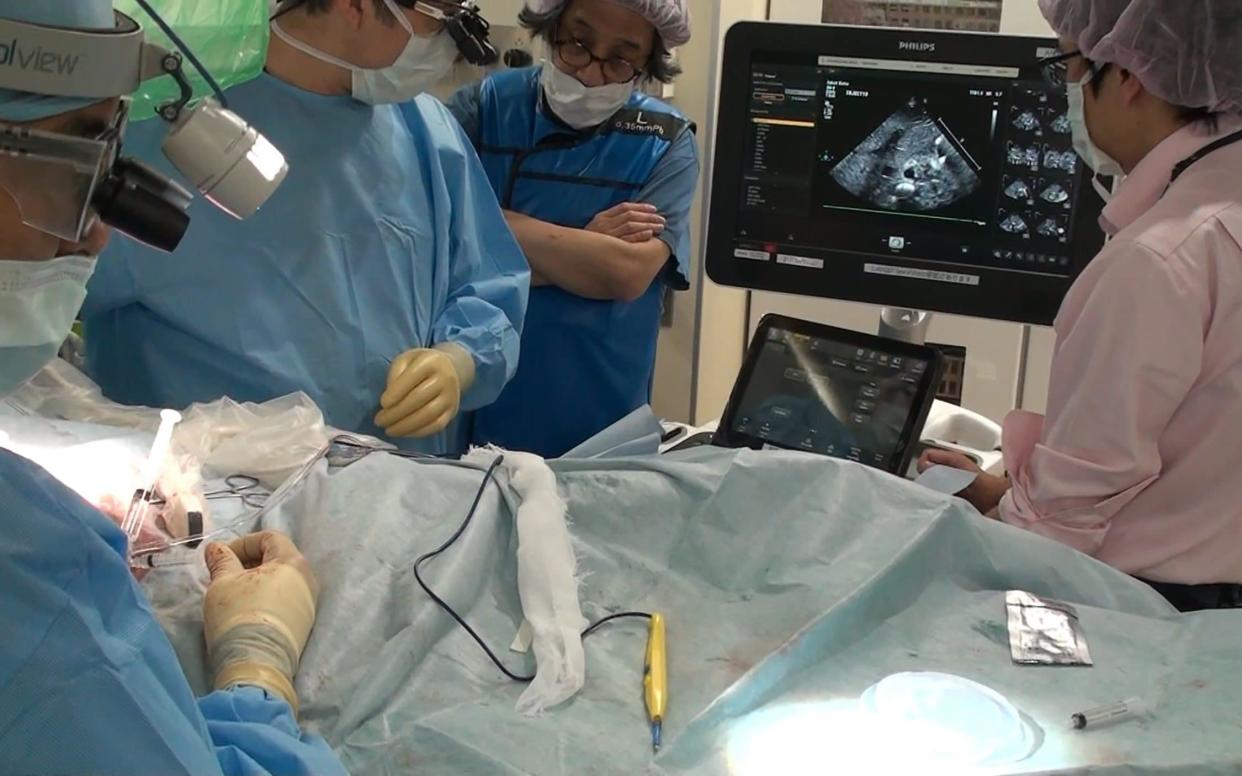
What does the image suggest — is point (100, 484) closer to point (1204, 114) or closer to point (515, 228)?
point (515, 228)

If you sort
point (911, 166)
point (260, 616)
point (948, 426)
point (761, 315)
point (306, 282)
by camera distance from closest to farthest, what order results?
point (260, 616) → point (306, 282) → point (911, 166) → point (948, 426) → point (761, 315)

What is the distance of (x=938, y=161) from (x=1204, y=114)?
0.41m

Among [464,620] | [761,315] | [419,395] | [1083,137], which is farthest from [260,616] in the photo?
[761,315]

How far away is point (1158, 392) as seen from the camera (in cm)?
125

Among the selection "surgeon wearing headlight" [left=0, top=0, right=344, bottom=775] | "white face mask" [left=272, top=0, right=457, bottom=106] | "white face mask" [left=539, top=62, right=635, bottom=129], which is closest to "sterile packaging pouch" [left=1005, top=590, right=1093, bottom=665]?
"surgeon wearing headlight" [left=0, top=0, right=344, bottom=775]

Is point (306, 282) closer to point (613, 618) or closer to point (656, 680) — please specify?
point (613, 618)

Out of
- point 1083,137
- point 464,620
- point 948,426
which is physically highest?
point 1083,137

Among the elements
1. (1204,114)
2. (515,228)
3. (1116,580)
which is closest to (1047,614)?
(1116,580)

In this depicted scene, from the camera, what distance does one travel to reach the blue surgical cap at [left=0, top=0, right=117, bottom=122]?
0.73 meters

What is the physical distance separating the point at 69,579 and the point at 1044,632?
2.73ft

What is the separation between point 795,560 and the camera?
3.84 ft

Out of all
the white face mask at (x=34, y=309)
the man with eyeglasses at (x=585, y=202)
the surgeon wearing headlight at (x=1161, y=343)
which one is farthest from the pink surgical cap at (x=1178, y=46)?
the white face mask at (x=34, y=309)

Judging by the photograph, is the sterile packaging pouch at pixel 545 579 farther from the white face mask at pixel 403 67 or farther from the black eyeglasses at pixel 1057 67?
the black eyeglasses at pixel 1057 67

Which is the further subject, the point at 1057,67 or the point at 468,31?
the point at 468,31
